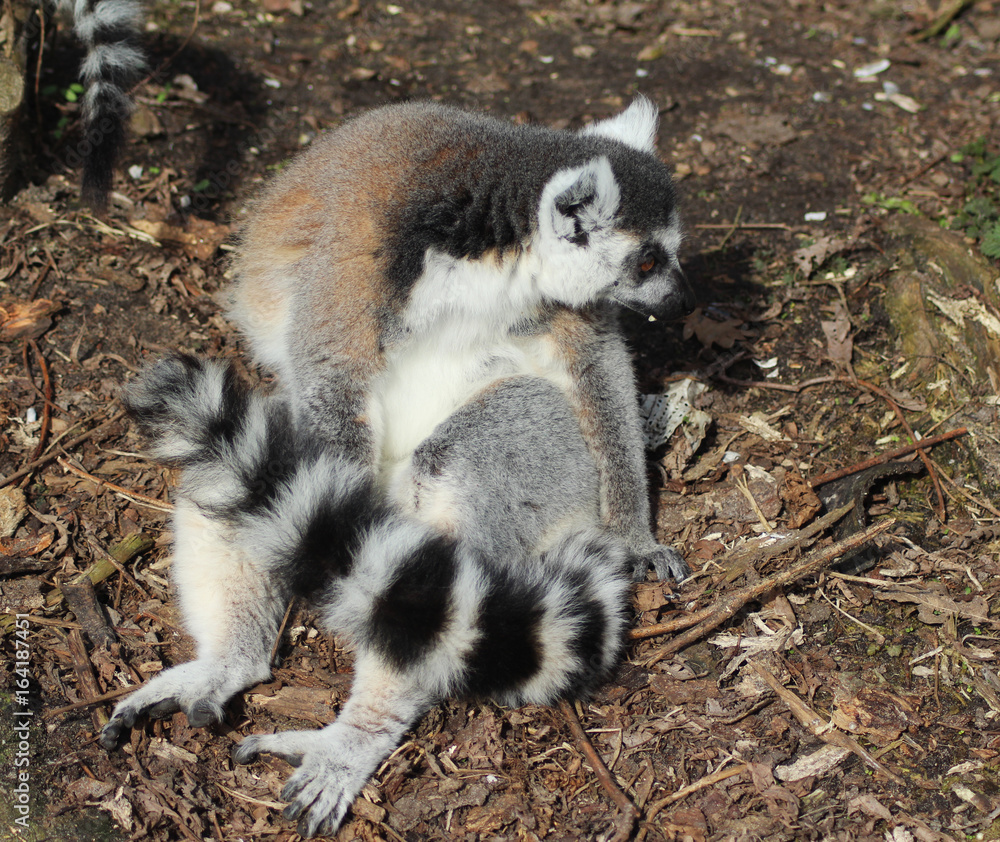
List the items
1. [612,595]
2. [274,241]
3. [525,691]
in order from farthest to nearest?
[274,241], [612,595], [525,691]

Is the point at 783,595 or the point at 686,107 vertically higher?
the point at 686,107

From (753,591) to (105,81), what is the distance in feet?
14.1

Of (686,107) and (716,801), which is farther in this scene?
(686,107)

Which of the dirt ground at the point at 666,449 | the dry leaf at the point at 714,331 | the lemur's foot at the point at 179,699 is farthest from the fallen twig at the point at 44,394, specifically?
the dry leaf at the point at 714,331

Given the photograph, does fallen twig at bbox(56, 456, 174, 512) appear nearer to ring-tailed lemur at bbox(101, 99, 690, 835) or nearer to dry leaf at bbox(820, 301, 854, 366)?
ring-tailed lemur at bbox(101, 99, 690, 835)

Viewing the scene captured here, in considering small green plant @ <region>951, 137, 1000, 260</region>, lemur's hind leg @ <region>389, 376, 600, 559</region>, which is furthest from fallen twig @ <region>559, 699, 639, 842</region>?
small green plant @ <region>951, 137, 1000, 260</region>

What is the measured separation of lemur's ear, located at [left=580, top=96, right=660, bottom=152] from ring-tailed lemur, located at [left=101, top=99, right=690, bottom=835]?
13 millimetres

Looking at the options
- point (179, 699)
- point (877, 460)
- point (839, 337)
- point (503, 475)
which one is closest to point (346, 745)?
point (179, 699)

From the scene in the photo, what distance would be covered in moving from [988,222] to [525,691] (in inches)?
176

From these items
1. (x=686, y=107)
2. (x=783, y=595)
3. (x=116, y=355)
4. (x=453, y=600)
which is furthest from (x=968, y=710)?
(x=686, y=107)

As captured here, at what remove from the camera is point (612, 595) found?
3143 millimetres

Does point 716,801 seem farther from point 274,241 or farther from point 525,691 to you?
point 274,241

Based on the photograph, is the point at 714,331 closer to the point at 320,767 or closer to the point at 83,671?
the point at 320,767

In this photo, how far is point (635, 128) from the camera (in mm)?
4035
